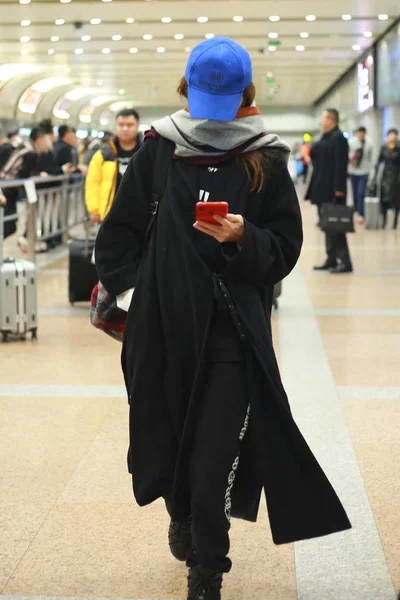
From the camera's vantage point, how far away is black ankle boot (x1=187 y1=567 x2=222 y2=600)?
9.32ft

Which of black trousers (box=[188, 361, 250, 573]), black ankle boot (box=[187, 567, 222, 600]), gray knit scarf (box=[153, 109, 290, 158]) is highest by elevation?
gray knit scarf (box=[153, 109, 290, 158])

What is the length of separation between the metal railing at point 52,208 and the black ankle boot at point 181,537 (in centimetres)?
909

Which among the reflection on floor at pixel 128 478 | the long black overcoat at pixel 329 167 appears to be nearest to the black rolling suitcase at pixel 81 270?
the reflection on floor at pixel 128 478

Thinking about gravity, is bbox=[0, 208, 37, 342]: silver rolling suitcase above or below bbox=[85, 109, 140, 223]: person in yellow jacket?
below

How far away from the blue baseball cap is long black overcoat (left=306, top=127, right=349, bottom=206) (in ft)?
27.4

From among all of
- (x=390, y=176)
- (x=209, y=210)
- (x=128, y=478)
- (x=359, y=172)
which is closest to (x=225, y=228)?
(x=209, y=210)

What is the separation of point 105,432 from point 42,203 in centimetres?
945

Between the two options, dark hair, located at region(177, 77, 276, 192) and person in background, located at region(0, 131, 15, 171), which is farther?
person in background, located at region(0, 131, 15, 171)

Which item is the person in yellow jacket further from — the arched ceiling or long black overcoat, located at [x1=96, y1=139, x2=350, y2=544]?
the arched ceiling

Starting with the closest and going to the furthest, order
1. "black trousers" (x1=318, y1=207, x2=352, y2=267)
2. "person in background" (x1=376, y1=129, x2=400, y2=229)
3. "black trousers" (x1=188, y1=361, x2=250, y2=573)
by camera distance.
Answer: "black trousers" (x1=188, y1=361, x2=250, y2=573) < "black trousers" (x1=318, y1=207, x2=352, y2=267) < "person in background" (x1=376, y1=129, x2=400, y2=229)

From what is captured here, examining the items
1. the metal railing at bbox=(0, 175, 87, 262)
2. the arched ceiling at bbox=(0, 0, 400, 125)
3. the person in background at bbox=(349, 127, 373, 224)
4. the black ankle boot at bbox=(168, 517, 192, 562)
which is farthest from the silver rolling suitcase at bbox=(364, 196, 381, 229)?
the black ankle boot at bbox=(168, 517, 192, 562)

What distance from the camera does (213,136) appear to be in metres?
2.81

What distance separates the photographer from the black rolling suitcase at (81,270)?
891cm

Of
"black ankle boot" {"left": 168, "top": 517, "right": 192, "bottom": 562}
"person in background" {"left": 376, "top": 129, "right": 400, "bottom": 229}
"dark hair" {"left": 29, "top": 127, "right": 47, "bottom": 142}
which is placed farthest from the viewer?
"person in background" {"left": 376, "top": 129, "right": 400, "bottom": 229}
